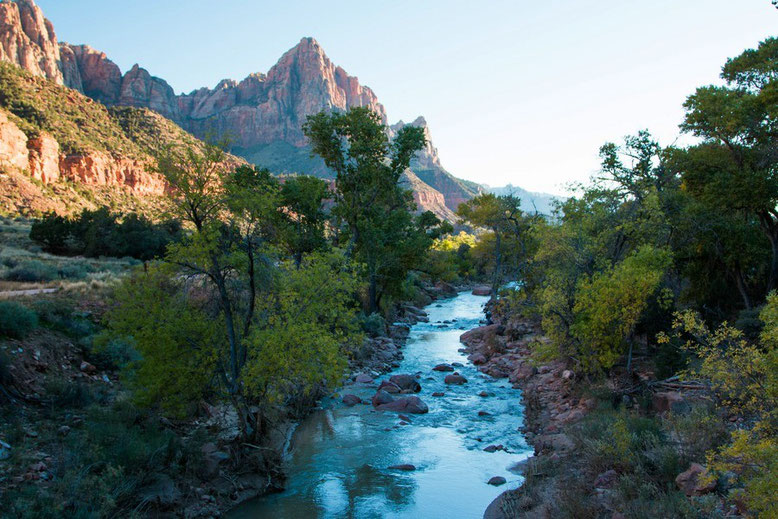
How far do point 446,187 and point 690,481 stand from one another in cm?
17055

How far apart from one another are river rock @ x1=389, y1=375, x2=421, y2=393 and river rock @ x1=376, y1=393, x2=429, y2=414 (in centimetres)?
183

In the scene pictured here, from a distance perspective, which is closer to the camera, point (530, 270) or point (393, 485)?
point (393, 485)

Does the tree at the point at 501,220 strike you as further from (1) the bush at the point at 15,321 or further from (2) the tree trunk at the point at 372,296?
(1) the bush at the point at 15,321

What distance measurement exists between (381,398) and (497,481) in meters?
6.30

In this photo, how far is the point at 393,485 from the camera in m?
10.6

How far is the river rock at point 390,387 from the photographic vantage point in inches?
684

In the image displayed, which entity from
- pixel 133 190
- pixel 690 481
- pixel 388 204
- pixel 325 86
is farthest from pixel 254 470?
pixel 325 86

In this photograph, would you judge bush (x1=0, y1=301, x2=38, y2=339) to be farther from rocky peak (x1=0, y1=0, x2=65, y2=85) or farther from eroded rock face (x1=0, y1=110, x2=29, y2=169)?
rocky peak (x1=0, y1=0, x2=65, y2=85)

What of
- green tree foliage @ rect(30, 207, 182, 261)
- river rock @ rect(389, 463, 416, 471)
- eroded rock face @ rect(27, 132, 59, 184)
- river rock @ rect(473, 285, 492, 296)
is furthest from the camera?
eroded rock face @ rect(27, 132, 59, 184)

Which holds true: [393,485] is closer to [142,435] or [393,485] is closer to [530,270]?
[142,435]

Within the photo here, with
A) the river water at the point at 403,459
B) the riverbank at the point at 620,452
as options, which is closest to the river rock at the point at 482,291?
the river water at the point at 403,459

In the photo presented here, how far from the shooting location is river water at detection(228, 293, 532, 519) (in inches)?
380

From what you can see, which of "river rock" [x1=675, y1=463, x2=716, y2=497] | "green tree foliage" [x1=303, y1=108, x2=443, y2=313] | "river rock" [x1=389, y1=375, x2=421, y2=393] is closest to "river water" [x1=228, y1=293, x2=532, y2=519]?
"river rock" [x1=389, y1=375, x2=421, y2=393]

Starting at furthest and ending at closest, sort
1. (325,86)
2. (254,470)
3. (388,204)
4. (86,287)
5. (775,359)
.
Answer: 1. (325,86)
2. (388,204)
3. (86,287)
4. (254,470)
5. (775,359)
